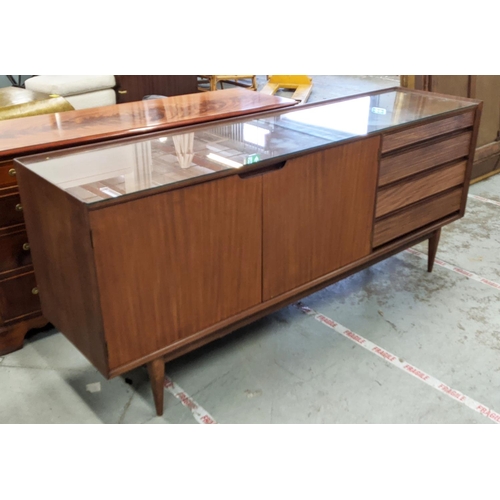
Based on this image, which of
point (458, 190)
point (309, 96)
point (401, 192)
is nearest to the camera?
point (401, 192)

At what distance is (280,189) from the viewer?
1764 millimetres

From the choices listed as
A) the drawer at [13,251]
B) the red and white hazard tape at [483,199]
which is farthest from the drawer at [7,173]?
the red and white hazard tape at [483,199]

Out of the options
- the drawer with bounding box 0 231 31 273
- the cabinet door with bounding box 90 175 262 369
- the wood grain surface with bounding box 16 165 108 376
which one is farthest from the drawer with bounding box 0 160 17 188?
the cabinet door with bounding box 90 175 262 369

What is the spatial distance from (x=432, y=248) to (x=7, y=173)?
186 cm

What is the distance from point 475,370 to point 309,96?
4157 millimetres

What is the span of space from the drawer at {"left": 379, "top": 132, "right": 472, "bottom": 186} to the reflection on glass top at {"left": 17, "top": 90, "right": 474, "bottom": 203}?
126mm

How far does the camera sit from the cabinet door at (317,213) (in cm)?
179

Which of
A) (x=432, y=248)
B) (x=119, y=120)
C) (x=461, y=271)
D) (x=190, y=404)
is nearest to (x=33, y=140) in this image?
(x=119, y=120)

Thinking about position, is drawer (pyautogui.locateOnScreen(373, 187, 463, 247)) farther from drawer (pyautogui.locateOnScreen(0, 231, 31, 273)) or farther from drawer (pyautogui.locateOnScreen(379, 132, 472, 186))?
drawer (pyautogui.locateOnScreen(0, 231, 31, 273))

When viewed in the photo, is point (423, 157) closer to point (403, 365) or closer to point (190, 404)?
point (403, 365)

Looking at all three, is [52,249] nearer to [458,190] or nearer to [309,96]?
[458,190]

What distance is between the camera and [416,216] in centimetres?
235

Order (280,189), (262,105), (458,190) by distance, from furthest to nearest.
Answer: (458,190)
(262,105)
(280,189)
